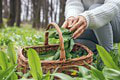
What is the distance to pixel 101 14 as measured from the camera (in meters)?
1.62

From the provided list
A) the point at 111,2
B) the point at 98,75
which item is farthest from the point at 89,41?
the point at 98,75

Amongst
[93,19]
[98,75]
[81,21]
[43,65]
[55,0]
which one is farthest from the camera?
[55,0]

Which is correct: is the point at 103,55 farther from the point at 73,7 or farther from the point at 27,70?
the point at 73,7

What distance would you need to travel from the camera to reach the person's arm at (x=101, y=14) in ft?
5.03

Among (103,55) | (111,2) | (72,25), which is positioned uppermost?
(111,2)

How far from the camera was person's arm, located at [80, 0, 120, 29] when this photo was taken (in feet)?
5.03

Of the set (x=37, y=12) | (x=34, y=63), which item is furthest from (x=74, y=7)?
(x=37, y=12)

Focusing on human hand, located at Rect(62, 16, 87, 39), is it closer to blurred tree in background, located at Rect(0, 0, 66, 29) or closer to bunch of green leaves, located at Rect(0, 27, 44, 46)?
bunch of green leaves, located at Rect(0, 27, 44, 46)

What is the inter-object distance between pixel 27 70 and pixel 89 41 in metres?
1.00

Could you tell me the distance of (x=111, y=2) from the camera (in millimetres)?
1721

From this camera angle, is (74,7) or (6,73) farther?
(74,7)

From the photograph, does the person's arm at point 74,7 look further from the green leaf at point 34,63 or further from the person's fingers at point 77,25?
the green leaf at point 34,63

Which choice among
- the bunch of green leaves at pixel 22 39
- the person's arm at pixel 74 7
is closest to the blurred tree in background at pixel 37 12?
the bunch of green leaves at pixel 22 39

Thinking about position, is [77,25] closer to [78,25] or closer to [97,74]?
[78,25]
